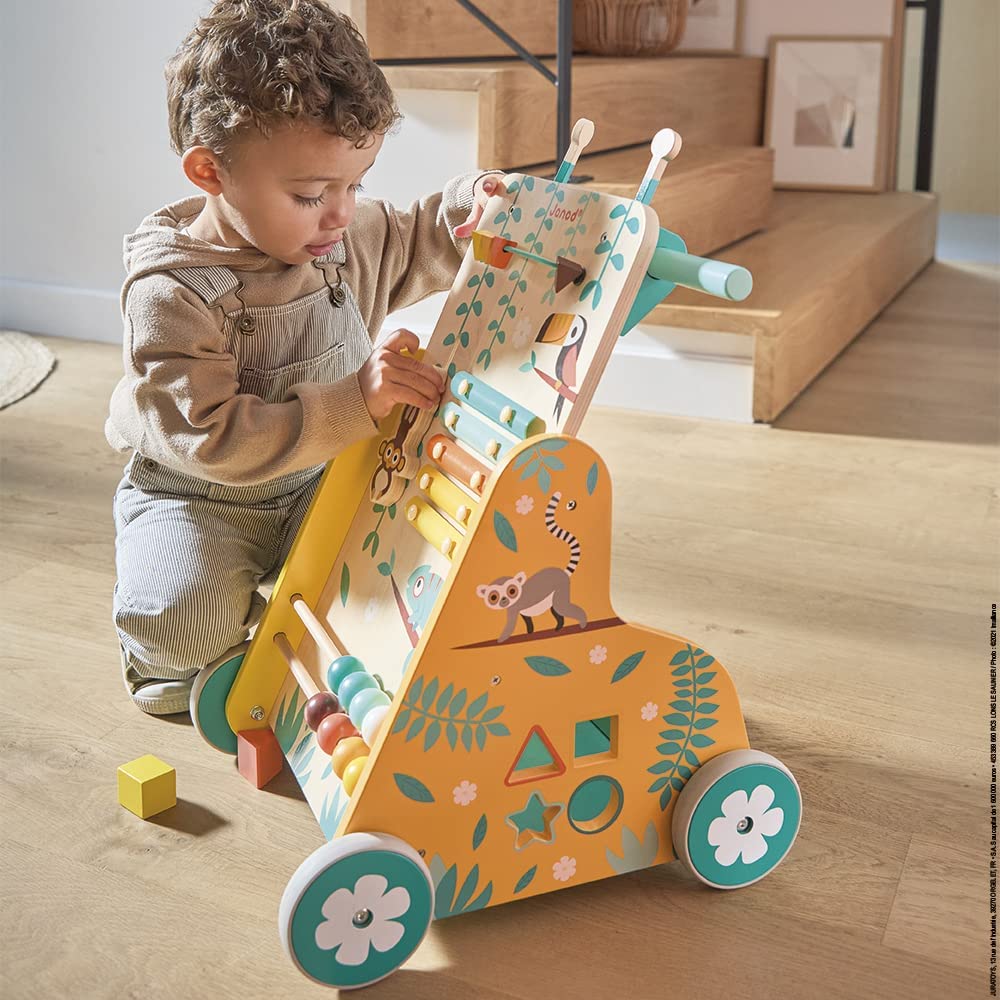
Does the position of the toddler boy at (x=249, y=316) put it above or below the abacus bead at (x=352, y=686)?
above

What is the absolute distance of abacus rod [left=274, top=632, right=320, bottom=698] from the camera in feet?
3.15

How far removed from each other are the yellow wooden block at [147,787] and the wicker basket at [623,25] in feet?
7.79

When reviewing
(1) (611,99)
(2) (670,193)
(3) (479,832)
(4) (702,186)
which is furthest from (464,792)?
(1) (611,99)

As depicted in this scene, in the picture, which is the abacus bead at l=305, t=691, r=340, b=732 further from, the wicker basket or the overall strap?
the wicker basket

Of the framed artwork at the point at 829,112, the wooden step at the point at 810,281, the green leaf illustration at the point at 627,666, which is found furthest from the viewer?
the framed artwork at the point at 829,112

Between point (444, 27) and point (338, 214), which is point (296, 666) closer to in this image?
point (338, 214)

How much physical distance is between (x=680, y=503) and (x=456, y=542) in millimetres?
846

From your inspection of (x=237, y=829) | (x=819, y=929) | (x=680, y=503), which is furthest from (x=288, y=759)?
(x=680, y=503)

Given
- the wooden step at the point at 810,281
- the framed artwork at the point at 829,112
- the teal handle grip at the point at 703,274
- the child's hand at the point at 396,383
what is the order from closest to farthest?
the teal handle grip at the point at 703,274 < the child's hand at the point at 396,383 < the wooden step at the point at 810,281 < the framed artwork at the point at 829,112

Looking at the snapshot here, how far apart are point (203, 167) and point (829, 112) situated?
8.89 ft

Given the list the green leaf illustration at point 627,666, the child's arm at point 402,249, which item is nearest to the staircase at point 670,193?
the child's arm at point 402,249

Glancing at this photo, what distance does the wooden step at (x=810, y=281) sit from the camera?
196cm

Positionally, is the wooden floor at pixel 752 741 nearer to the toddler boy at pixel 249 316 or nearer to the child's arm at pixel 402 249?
the toddler boy at pixel 249 316

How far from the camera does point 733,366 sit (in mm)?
1989
